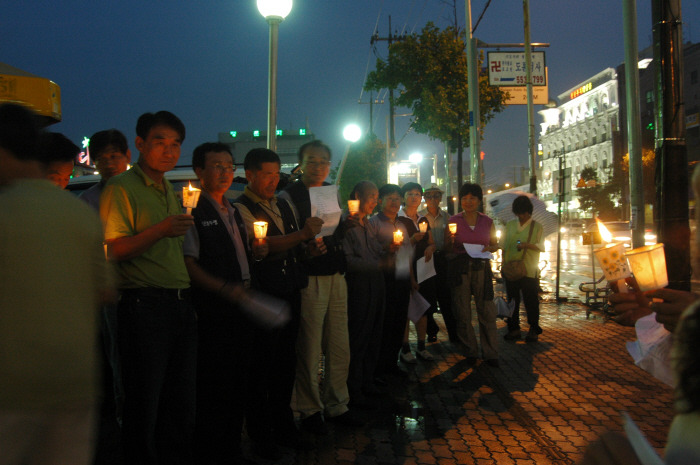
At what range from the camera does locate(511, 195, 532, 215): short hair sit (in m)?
8.41

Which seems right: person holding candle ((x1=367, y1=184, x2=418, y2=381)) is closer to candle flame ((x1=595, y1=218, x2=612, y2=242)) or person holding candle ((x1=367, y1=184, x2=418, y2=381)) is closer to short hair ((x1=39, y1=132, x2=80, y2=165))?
short hair ((x1=39, y1=132, x2=80, y2=165))

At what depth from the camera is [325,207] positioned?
4273mm

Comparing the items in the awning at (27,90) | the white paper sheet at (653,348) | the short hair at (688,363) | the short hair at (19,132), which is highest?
the awning at (27,90)

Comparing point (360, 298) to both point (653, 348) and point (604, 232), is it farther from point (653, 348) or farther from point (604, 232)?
point (653, 348)

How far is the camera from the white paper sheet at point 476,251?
6.89 metres

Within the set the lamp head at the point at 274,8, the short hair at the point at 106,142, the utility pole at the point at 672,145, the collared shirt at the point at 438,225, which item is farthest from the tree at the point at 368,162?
the short hair at the point at 106,142

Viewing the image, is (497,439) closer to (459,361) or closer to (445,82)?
(459,361)

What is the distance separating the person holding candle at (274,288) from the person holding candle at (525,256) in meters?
4.72

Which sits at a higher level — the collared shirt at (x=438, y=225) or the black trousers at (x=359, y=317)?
the collared shirt at (x=438, y=225)

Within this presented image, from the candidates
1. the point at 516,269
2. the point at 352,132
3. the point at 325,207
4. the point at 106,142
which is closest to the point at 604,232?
the point at 325,207

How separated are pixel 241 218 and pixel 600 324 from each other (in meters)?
7.56

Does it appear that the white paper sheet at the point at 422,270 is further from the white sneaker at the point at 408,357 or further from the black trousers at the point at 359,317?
the black trousers at the point at 359,317

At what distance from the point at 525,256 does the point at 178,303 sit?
612cm

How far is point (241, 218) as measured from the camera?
4.00 metres
